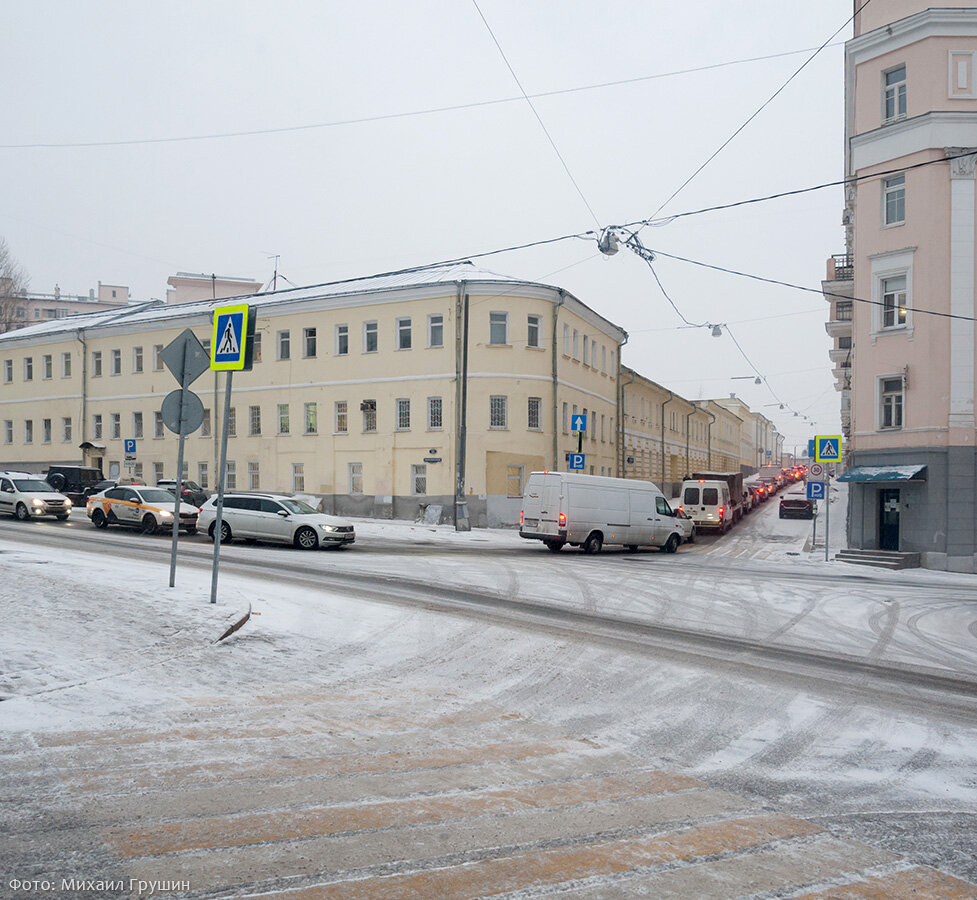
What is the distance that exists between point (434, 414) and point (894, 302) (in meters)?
18.8

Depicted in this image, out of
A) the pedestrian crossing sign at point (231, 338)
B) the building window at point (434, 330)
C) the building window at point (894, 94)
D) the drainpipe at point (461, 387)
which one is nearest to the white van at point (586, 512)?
the drainpipe at point (461, 387)

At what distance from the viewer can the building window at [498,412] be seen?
3712 cm

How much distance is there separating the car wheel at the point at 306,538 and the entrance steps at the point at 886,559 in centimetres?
1564

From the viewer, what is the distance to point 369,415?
39594 mm

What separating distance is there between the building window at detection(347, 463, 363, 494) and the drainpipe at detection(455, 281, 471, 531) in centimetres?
573

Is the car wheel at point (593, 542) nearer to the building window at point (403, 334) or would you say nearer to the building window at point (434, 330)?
the building window at point (434, 330)

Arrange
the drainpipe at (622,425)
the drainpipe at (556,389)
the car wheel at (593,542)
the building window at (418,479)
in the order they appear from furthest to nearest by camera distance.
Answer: the drainpipe at (622,425), the drainpipe at (556,389), the building window at (418,479), the car wheel at (593,542)

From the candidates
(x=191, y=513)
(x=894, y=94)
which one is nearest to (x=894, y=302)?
(x=894, y=94)

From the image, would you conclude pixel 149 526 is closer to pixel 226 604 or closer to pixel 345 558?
pixel 345 558

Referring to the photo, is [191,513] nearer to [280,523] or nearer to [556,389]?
[280,523]

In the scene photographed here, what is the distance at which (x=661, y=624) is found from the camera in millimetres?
12508

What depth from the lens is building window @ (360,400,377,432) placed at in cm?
3938

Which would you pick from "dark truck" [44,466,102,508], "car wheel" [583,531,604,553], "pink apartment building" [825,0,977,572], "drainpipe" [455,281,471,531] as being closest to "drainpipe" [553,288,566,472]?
"drainpipe" [455,281,471,531]

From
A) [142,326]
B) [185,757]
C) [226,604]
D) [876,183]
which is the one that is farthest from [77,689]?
[142,326]
